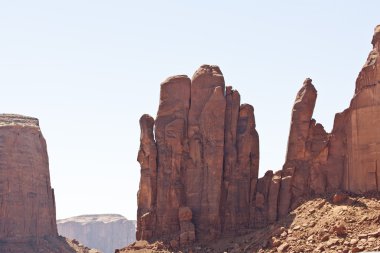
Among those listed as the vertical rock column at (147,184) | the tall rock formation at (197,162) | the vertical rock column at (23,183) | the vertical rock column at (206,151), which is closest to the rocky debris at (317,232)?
the vertical rock column at (206,151)

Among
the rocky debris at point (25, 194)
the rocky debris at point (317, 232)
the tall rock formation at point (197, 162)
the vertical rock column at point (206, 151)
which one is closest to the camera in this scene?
the rocky debris at point (317, 232)

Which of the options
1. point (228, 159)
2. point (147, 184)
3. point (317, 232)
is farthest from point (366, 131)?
point (147, 184)

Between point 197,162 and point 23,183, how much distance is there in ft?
153

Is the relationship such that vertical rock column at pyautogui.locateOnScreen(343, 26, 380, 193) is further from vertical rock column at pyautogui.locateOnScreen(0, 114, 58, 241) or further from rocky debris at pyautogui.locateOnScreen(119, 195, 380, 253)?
vertical rock column at pyautogui.locateOnScreen(0, 114, 58, 241)

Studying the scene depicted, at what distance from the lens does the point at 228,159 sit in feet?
235

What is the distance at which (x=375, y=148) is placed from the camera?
62.6 meters

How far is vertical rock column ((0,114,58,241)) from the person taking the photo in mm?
110688

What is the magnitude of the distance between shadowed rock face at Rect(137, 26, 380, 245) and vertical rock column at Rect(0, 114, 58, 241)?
39814 millimetres

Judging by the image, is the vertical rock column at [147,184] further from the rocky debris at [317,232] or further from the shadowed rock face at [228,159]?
the rocky debris at [317,232]

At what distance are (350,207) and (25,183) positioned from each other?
60.8 metres

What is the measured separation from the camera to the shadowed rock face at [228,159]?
6519 cm

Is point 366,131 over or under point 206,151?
under

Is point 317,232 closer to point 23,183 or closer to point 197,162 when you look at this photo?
point 197,162

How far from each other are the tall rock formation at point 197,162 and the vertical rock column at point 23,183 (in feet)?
130
